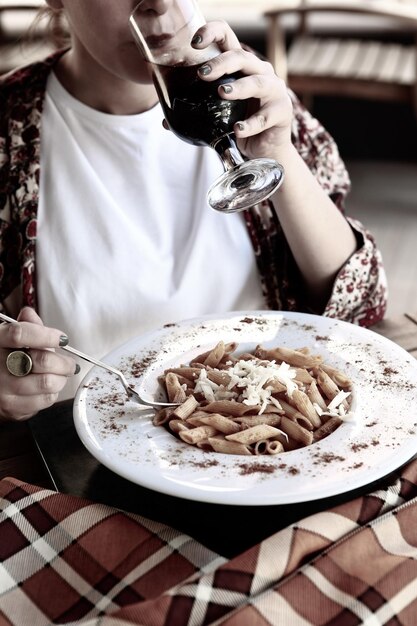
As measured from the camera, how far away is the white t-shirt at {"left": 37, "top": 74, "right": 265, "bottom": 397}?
1.50 m

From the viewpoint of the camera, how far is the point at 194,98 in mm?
1067

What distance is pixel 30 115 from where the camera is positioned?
5.05 ft

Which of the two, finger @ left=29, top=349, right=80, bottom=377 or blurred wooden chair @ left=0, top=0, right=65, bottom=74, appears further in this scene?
blurred wooden chair @ left=0, top=0, right=65, bottom=74

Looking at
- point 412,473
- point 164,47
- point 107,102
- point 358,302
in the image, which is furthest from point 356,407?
point 107,102

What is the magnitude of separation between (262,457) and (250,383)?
0.12m

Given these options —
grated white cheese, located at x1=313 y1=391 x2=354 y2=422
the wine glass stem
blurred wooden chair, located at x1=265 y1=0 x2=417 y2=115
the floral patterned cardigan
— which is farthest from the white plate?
blurred wooden chair, located at x1=265 y1=0 x2=417 y2=115

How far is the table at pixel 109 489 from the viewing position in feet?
3.07

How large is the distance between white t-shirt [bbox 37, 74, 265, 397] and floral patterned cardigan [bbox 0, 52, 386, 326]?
31mm

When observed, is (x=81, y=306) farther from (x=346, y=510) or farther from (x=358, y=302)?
(x=346, y=510)

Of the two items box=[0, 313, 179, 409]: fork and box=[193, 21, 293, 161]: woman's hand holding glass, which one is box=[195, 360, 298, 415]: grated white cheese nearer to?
box=[0, 313, 179, 409]: fork

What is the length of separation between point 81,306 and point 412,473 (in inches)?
29.5

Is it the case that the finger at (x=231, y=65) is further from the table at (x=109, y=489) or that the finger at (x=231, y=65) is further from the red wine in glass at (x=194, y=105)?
the table at (x=109, y=489)

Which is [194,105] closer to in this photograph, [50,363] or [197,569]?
[50,363]

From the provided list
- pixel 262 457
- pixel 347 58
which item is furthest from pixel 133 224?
pixel 347 58
